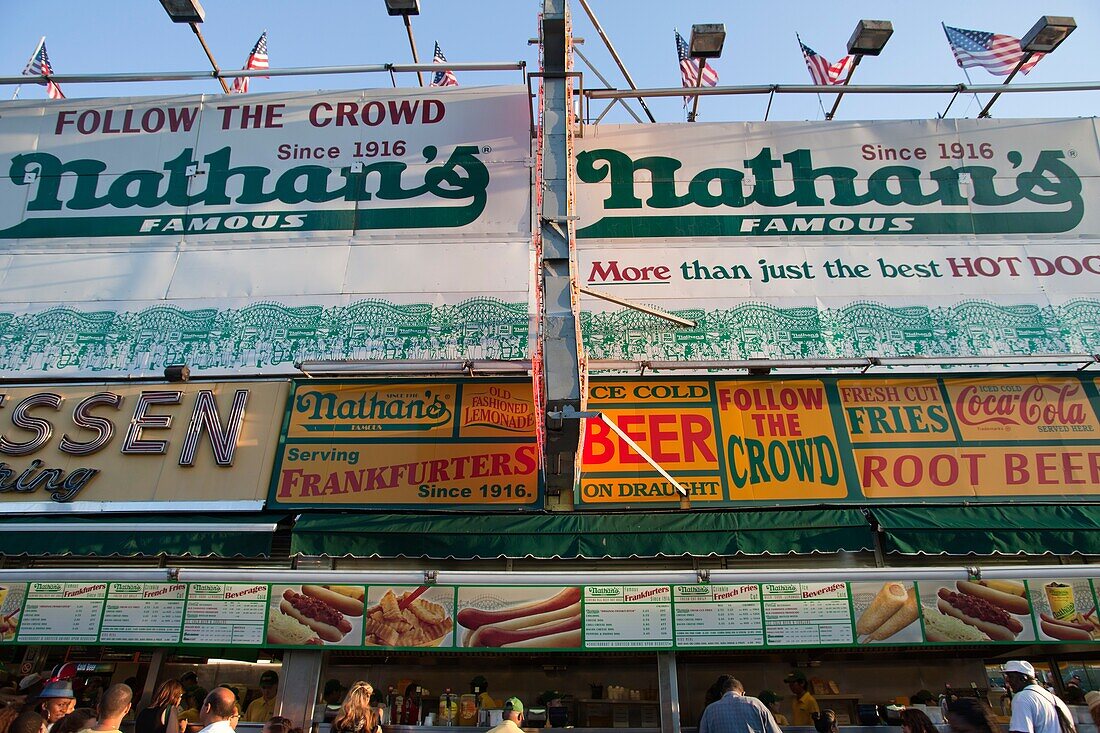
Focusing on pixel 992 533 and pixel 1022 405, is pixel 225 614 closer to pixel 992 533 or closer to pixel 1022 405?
pixel 992 533

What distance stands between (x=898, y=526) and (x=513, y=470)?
14.0 feet

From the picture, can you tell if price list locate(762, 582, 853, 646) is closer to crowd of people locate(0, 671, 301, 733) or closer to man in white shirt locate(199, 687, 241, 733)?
crowd of people locate(0, 671, 301, 733)

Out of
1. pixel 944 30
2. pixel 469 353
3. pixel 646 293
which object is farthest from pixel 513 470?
pixel 944 30

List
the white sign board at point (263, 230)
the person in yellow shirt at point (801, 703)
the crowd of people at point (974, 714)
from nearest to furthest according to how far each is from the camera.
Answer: the crowd of people at point (974, 714) < the person in yellow shirt at point (801, 703) < the white sign board at point (263, 230)

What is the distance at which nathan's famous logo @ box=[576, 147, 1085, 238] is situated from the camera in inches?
414

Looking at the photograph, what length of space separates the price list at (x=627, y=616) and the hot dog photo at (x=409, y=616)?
145 centimetres

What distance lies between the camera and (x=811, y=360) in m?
9.11

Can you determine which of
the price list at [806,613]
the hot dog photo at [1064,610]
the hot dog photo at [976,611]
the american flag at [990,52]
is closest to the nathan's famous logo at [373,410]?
the price list at [806,613]

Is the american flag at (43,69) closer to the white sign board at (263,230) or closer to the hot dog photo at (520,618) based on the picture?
the white sign board at (263,230)

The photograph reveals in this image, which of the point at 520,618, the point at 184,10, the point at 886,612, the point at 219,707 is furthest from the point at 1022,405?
the point at 184,10

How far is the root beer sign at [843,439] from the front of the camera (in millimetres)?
8391

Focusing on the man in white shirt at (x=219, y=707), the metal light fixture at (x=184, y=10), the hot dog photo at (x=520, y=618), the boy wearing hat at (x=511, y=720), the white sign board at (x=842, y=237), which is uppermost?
the metal light fixture at (x=184, y=10)

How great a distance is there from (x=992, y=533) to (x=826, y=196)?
535 centimetres

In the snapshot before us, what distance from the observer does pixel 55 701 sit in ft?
18.1
